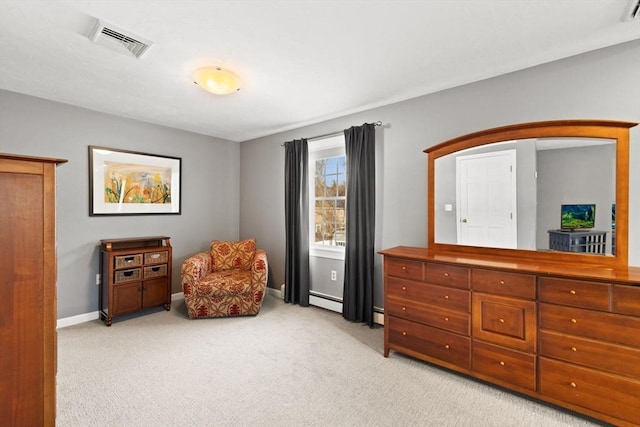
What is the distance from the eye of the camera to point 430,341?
2404mm

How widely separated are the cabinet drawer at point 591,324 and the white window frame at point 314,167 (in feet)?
7.40

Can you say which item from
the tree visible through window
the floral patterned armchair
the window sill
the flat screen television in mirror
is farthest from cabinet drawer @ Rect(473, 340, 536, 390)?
the floral patterned armchair

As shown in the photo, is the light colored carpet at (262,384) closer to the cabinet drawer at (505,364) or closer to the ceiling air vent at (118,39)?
the cabinet drawer at (505,364)

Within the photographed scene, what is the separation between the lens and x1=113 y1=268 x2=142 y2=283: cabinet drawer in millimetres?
3336

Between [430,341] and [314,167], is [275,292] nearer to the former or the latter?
[314,167]

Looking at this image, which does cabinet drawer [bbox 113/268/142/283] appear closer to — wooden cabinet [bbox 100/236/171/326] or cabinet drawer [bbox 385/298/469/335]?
wooden cabinet [bbox 100/236/171/326]

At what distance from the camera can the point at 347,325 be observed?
11.0ft

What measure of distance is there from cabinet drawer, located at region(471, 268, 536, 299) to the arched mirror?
17.2 inches

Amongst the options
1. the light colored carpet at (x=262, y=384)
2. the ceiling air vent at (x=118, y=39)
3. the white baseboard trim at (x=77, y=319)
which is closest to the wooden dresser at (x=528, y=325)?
the light colored carpet at (x=262, y=384)

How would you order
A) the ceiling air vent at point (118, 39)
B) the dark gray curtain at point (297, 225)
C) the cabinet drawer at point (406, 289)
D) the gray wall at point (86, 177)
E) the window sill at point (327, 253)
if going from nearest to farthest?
the ceiling air vent at point (118, 39) → the cabinet drawer at point (406, 289) → the gray wall at point (86, 177) → the window sill at point (327, 253) → the dark gray curtain at point (297, 225)

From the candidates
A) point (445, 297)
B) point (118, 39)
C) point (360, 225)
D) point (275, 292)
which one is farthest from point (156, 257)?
point (445, 297)

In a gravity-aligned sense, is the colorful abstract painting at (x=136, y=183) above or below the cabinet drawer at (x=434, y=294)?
above

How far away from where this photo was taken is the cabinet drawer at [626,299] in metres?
1.67

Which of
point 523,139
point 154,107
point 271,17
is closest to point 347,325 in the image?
point 523,139
